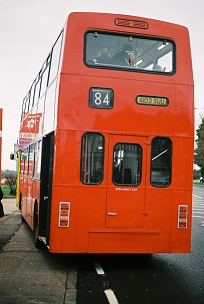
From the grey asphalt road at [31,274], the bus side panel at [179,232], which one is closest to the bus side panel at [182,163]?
the bus side panel at [179,232]

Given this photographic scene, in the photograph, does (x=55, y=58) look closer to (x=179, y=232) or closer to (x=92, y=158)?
(x=92, y=158)

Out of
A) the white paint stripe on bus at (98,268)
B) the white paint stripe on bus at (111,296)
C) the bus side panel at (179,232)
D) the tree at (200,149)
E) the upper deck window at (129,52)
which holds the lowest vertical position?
the white paint stripe on bus at (98,268)

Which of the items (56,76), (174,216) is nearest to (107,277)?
(174,216)

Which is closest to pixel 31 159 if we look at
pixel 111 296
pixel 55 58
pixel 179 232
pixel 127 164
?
pixel 55 58

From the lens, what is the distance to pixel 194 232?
16.6 meters

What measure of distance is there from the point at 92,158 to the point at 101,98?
108 cm

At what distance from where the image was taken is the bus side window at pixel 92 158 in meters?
9.25

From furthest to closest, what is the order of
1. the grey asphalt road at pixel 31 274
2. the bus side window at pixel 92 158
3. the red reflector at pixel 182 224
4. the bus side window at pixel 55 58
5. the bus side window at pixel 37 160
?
the bus side window at pixel 37 160, the bus side window at pixel 55 58, the red reflector at pixel 182 224, the bus side window at pixel 92 158, the grey asphalt road at pixel 31 274

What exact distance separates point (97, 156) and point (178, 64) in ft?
7.52

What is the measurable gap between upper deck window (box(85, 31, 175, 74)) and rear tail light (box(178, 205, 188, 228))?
2495 mm

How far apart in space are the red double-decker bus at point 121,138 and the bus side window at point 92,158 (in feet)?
0.06

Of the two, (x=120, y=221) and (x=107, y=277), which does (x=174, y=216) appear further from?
(x=107, y=277)

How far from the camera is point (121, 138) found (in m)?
9.39

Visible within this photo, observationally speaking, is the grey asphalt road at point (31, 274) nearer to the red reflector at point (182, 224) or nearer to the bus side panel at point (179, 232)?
the bus side panel at point (179, 232)
